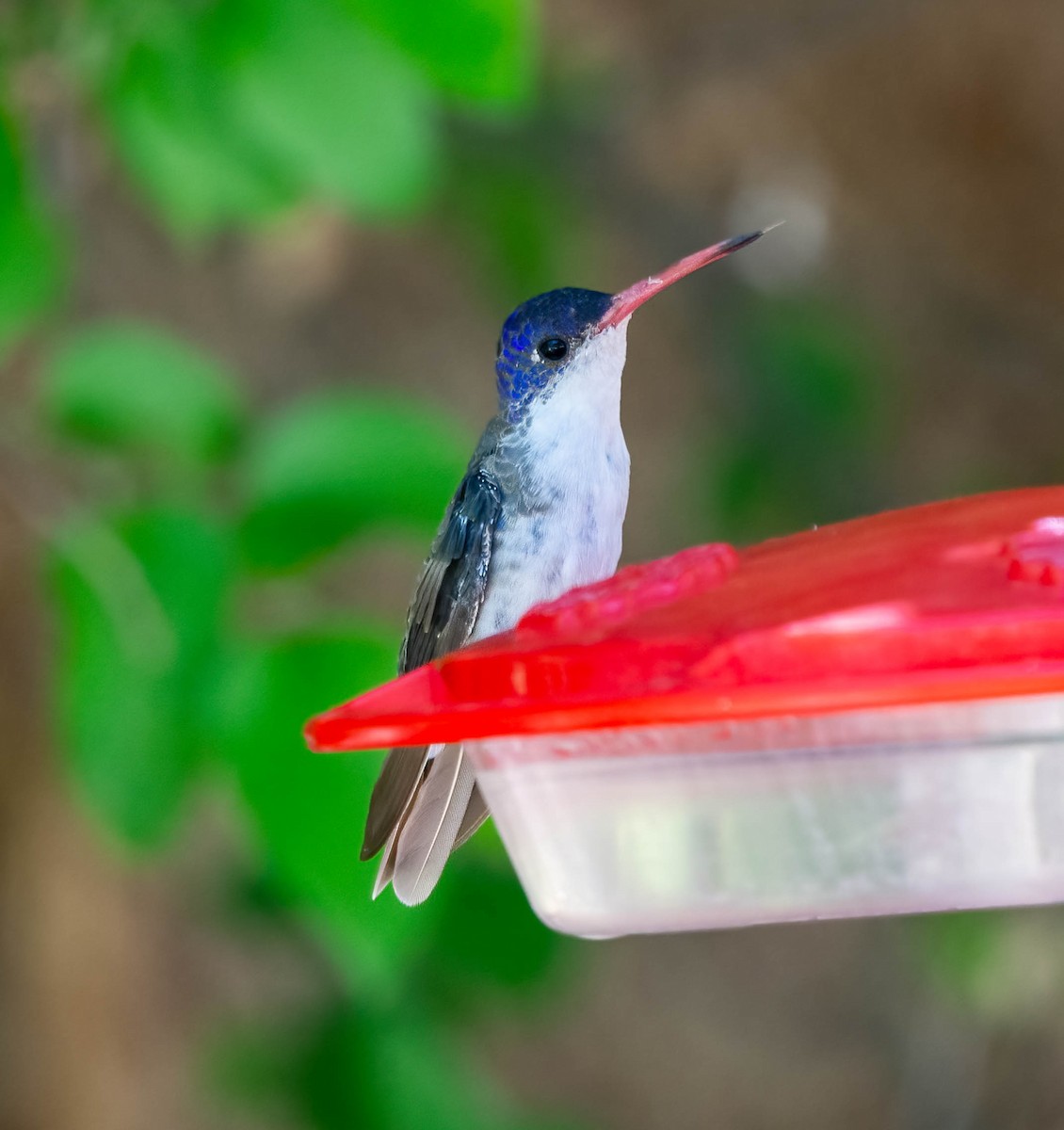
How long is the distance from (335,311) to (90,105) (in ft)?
7.43

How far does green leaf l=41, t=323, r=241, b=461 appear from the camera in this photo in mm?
2213

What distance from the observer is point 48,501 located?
8.13ft

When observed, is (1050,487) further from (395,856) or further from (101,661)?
(101,661)

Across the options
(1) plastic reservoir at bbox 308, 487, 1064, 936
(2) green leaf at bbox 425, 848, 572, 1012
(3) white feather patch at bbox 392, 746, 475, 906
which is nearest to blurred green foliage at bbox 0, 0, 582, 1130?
(3) white feather patch at bbox 392, 746, 475, 906

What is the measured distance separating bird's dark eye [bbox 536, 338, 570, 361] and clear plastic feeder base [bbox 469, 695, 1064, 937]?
2.69 feet

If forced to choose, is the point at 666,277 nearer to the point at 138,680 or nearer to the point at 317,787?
the point at 317,787

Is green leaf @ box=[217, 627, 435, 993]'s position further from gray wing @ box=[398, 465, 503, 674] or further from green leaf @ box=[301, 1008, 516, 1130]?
green leaf @ box=[301, 1008, 516, 1130]

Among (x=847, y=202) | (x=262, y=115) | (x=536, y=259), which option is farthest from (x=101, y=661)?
(x=847, y=202)

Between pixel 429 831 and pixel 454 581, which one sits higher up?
pixel 454 581

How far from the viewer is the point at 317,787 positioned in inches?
71.6

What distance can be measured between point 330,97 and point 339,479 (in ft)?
1.59

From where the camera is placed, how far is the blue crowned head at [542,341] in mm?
1843

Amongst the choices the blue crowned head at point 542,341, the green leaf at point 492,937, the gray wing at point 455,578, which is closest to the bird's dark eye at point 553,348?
the blue crowned head at point 542,341

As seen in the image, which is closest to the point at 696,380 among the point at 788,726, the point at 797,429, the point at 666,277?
the point at 797,429
